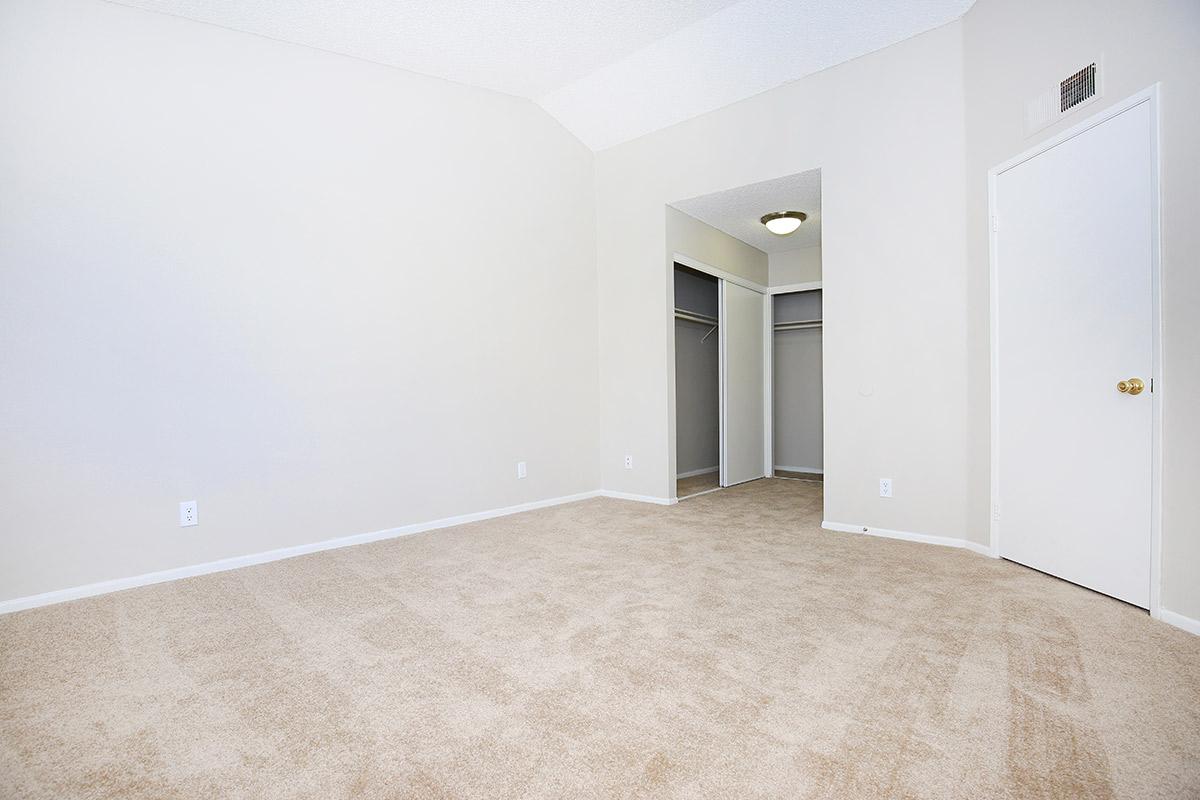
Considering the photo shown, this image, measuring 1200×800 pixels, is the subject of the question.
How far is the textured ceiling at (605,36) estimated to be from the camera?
3.36m

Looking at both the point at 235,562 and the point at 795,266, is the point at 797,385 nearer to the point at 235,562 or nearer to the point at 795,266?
the point at 795,266

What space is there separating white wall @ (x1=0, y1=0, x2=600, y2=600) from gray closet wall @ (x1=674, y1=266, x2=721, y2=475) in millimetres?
2087

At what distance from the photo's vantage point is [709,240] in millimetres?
5465

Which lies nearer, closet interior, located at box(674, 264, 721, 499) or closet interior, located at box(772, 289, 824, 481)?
closet interior, located at box(674, 264, 721, 499)

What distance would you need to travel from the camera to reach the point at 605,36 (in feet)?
12.6

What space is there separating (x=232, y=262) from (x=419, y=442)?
1.53 metres

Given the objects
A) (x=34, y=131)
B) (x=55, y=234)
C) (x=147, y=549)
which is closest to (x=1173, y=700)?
(x=147, y=549)

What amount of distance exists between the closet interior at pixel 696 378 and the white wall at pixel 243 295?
2.06 meters

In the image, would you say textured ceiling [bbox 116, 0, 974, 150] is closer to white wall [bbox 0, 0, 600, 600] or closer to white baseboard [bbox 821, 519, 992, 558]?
white wall [bbox 0, 0, 600, 600]

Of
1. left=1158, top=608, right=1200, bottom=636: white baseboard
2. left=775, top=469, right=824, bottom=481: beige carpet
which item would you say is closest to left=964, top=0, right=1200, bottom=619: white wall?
left=1158, top=608, right=1200, bottom=636: white baseboard

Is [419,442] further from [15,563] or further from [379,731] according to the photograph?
[379,731]

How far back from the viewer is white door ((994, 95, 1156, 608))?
2430mm


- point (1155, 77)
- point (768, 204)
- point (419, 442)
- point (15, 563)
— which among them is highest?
point (768, 204)

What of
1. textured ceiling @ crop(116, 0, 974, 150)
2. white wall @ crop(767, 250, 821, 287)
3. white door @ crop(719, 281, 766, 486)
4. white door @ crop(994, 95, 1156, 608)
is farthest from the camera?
white wall @ crop(767, 250, 821, 287)
